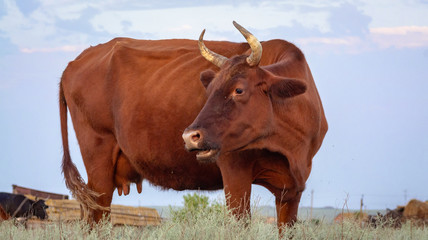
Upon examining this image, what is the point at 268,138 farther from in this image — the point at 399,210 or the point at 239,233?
the point at 399,210

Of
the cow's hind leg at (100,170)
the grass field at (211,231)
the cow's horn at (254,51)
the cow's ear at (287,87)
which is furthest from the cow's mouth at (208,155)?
the cow's hind leg at (100,170)

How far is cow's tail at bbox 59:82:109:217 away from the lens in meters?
9.68

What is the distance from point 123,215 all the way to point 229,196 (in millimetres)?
11199

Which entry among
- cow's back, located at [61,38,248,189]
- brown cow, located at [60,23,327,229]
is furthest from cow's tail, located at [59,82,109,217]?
cow's back, located at [61,38,248,189]

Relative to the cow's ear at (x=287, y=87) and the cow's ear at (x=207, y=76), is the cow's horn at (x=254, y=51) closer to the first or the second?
the cow's ear at (x=287, y=87)

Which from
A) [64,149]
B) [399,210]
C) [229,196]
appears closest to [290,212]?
[229,196]

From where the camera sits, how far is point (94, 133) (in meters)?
9.91

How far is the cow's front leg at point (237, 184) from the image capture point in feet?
23.9

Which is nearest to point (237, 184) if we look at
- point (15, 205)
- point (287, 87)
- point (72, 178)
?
point (287, 87)

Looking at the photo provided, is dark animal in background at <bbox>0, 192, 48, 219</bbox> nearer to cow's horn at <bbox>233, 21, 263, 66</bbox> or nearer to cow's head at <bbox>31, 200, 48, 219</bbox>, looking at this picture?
cow's head at <bbox>31, 200, 48, 219</bbox>

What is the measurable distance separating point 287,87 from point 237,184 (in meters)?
1.32

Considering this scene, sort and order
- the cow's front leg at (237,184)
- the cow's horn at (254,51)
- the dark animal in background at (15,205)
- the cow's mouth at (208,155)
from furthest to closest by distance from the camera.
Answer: the dark animal in background at (15,205), the cow's front leg at (237,184), the cow's horn at (254,51), the cow's mouth at (208,155)

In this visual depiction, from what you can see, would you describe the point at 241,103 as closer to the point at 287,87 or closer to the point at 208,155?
the point at 287,87

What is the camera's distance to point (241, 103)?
23.0 feet
